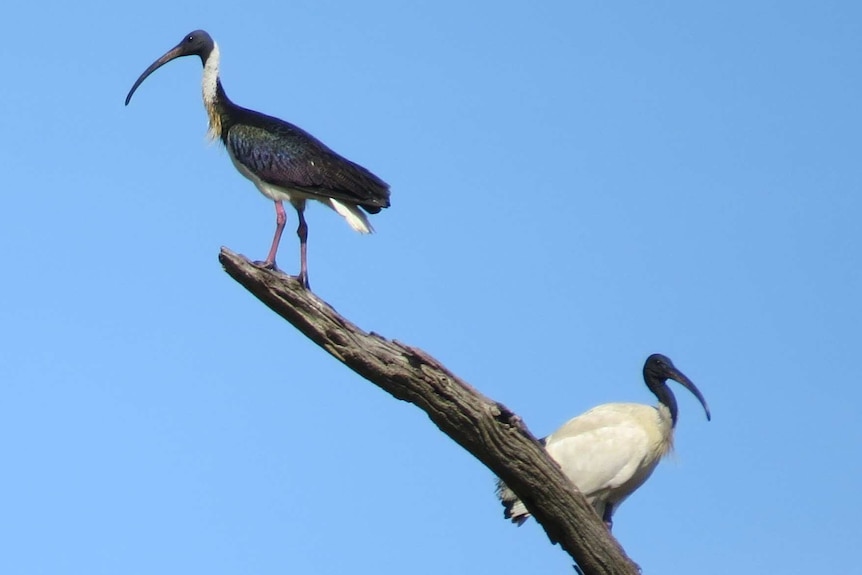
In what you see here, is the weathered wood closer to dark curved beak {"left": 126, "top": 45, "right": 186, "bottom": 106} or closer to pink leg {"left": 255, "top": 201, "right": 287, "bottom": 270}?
pink leg {"left": 255, "top": 201, "right": 287, "bottom": 270}

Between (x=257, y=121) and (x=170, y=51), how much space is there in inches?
63.8

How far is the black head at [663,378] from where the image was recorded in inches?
531

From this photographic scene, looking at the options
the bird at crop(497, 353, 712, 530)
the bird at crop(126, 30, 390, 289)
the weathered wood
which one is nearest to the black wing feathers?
the bird at crop(126, 30, 390, 289)

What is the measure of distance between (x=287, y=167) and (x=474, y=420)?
15.5 feet

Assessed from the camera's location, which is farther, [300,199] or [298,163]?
[300,199]

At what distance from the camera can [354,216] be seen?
466 inches

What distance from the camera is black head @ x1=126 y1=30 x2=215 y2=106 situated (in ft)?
44.4

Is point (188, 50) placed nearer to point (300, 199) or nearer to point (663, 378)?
point (300, 199)

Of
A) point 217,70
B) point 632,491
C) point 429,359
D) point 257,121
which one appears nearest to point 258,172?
point 257,121

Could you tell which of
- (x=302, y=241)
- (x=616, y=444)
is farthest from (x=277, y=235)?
(x=616, y=444)

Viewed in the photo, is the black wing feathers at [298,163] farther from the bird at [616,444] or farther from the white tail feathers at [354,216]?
the bird at [616,444]

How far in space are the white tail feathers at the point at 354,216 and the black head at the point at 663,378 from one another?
10.4 ft

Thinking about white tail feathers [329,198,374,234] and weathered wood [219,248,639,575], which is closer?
weathered wood [219,248,639,575]

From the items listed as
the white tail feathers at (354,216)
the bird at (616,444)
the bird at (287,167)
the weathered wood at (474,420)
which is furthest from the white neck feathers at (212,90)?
the weathered wood at (474,420)
